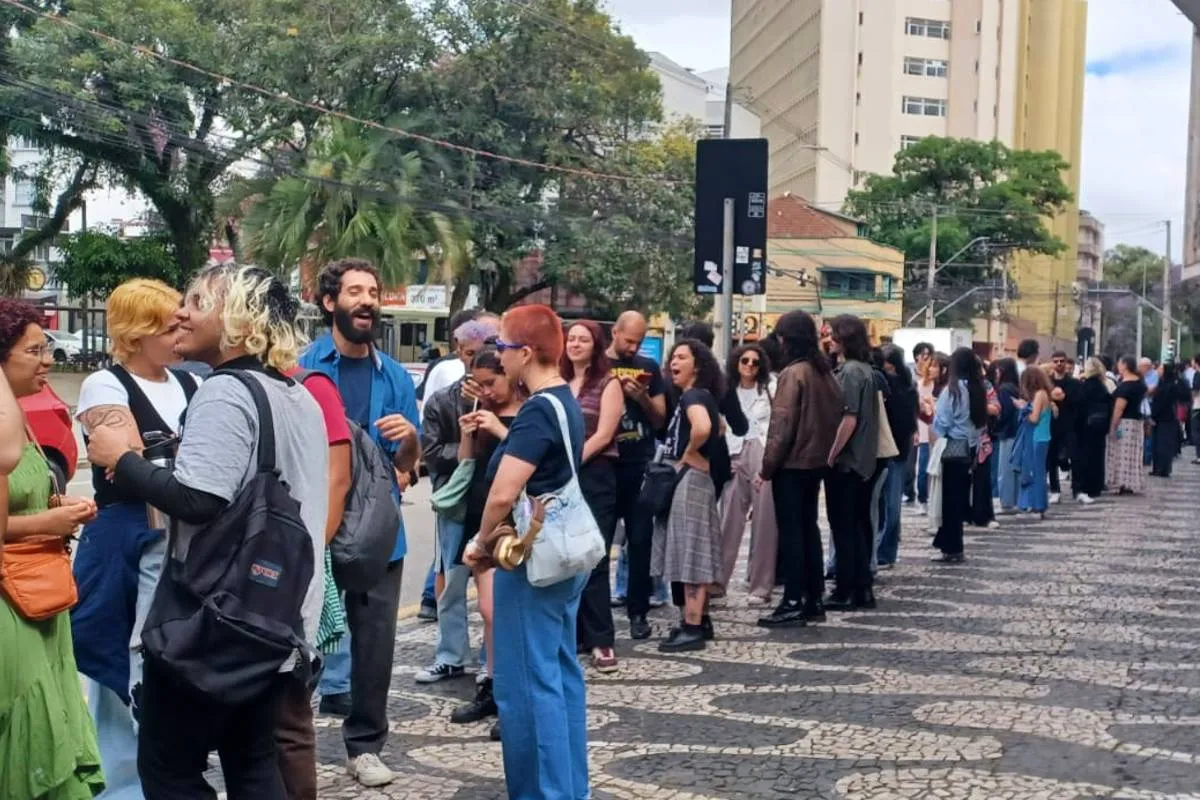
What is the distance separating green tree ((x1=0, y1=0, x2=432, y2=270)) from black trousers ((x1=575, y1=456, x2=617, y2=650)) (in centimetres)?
2706

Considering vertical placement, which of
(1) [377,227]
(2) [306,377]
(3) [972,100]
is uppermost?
(3) [972,100]

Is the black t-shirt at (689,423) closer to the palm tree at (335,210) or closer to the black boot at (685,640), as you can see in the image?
the black boot at (685,640)

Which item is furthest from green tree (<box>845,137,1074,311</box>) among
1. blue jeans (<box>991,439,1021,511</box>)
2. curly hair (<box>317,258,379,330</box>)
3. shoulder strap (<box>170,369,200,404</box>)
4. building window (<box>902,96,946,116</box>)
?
shoulder strap (<box>170,369,200,404</box>)

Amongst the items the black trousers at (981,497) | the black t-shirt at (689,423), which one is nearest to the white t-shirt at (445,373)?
the black t-shirt at (689,423)

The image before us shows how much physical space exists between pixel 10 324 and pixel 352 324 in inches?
56.3

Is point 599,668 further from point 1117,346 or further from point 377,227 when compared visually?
point 1117,346

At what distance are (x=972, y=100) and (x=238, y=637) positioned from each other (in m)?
88.9

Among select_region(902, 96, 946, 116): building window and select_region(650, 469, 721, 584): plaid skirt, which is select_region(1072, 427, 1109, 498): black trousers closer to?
select_region(650, 469, 721, 584): plaid skirt

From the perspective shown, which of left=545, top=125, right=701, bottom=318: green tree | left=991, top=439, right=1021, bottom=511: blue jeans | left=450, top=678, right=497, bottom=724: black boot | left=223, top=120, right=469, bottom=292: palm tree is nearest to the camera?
left=450, top=678, right=497, bottom=724: black boot

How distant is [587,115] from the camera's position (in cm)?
3866

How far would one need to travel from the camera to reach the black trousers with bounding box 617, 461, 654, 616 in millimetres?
7656

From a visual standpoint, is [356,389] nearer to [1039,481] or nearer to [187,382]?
[187,382]

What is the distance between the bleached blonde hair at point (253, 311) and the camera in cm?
352

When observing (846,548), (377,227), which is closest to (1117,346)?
(377,227)
